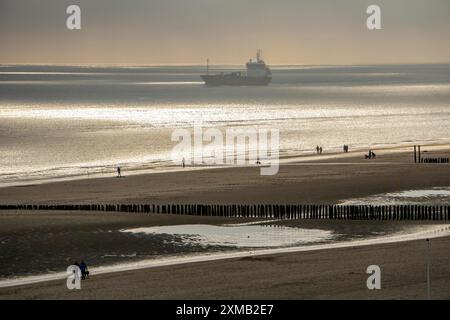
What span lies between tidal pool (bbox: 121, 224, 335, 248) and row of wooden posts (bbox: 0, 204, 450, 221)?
2.80m

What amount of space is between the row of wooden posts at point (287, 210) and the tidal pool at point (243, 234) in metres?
2.80

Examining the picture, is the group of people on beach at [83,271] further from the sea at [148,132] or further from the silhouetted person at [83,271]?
the sea at [148,132]

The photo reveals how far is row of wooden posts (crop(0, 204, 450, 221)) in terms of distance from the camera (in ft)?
155

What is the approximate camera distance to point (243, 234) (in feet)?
144

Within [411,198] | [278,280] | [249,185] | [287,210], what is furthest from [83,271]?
[249,185]

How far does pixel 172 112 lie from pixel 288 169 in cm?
11350

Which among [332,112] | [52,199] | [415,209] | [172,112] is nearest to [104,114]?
[172,112]

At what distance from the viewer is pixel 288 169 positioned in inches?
2793

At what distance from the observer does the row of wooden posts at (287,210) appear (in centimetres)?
4734

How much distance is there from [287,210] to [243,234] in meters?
5.39

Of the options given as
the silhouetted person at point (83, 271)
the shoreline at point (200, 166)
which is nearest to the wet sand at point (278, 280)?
the silhouetted person at point (83, 271)

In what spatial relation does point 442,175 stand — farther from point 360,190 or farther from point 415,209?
point 415,209

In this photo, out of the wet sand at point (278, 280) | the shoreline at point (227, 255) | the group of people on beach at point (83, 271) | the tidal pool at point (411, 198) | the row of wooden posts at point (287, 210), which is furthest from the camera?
the tidal pool at point (411, 198)

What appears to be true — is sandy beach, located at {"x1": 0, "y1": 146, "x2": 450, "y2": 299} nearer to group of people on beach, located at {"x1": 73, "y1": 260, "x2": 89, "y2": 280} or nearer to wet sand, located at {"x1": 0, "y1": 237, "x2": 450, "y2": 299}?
wet sand, located at {"x1": 0, "y1": 237, "x2": 450, "y2": 299}
